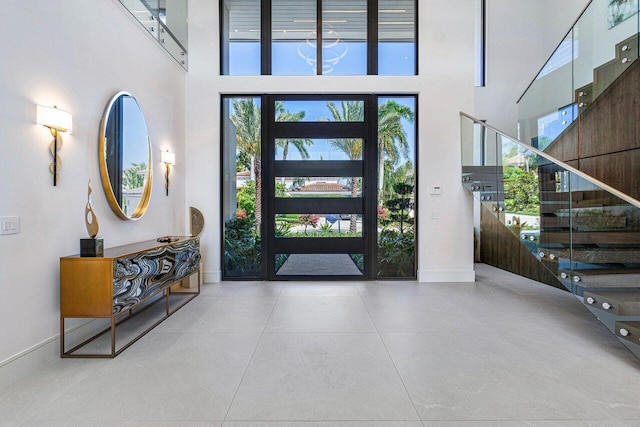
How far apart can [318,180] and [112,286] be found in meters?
3.52

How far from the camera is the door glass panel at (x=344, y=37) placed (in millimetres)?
5543

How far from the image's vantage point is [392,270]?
5.65m

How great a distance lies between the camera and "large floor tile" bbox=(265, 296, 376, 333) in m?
3.45

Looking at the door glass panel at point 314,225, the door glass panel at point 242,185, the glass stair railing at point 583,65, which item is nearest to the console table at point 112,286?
the door glass panel at point 242,185

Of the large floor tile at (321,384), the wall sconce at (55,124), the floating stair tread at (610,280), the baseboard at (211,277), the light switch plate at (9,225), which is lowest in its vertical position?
the large floor tile at (321,384)

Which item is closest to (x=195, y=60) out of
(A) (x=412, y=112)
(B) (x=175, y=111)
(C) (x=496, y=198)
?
(B) (x=175, y=111)

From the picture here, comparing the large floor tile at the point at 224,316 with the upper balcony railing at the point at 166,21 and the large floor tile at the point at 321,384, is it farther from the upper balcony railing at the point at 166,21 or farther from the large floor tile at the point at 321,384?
the upper balcony railing at the point at 166,21

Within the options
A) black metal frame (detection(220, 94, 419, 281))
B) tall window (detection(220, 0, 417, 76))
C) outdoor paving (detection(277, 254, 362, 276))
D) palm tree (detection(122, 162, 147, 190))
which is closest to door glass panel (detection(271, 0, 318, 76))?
tall window (detection(220, 0, 417, 76))

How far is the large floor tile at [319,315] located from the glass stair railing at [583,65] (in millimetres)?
4372

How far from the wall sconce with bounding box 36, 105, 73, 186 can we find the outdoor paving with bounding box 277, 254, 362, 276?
11.6 ft

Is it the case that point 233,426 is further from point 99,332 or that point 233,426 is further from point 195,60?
point 195,60

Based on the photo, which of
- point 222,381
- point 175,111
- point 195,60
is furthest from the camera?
point 195,60

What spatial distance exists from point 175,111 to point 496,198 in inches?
200

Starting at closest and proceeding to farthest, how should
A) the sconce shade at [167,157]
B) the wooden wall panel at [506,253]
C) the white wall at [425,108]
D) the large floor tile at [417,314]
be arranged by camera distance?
the large floor tile at [417,314] < the sconce shade at [167,157] < the white wall at [425,108] < the wooden wall panel at [506,253]
